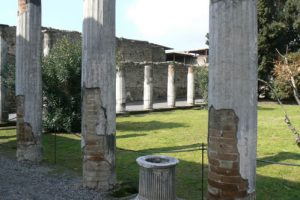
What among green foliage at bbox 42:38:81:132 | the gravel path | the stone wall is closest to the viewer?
the gravel path

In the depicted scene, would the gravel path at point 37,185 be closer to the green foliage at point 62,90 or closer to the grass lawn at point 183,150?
the grass lawn at point 183,150

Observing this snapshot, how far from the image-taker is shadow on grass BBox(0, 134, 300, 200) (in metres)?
5.84

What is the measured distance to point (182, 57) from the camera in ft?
126

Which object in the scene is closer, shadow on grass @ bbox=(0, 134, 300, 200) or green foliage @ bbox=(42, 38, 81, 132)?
shadow on grass @ bbox=(0, 134, 300, 200)

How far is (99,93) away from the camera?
5.92 meters

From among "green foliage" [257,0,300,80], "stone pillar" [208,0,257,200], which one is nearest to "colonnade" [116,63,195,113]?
"green foliage" [257,0,300,80]

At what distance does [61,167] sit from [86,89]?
7.53 ft

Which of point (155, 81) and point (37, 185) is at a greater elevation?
point (155, 81)

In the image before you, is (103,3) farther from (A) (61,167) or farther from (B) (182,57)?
(B) (182,57)

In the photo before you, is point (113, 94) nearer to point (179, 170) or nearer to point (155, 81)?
point (179, 170)

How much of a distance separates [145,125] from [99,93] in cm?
857

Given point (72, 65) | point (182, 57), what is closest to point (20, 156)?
point (72, 65)

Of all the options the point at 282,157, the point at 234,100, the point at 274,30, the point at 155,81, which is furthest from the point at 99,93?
the point at 155,81

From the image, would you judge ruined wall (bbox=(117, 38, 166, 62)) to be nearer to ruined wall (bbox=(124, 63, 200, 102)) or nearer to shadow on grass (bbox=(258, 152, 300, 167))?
ruined wall (bbox=(124, 63, 200, 102))
